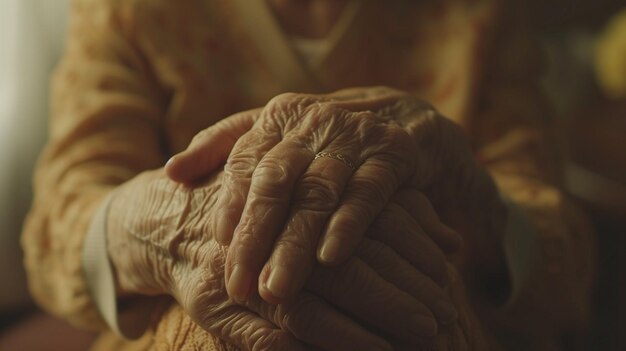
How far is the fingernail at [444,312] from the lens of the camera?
1.55 ft

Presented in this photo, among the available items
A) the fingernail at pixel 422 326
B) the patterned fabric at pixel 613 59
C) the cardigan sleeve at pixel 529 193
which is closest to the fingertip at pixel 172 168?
the fingernail at pixel 422 326

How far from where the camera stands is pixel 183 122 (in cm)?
Result: 70

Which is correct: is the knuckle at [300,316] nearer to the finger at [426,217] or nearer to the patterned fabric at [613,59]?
the finger at [426,217]

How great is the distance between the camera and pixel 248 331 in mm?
455

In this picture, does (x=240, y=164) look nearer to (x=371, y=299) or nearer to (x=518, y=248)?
(x=371, y=299)

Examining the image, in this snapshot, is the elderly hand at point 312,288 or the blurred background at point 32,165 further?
the blurred background at point 32,165

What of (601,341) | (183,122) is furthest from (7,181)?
(601,341)

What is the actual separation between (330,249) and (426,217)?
11 centimetres

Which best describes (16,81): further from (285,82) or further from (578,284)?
(578,284)

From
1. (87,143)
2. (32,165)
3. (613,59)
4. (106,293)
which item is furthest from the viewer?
(613,59)

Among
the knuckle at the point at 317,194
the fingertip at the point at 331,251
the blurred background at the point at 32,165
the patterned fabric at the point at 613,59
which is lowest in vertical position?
the patterned fabric at the point at 613,59

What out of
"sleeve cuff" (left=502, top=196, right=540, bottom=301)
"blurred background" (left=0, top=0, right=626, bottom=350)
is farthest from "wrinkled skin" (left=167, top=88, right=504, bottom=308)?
"blurred background" (left=0, top=0, right=626, bottom=350)

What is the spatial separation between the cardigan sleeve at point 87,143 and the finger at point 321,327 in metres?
0.30

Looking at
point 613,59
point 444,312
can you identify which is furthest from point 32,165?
point 613,59
